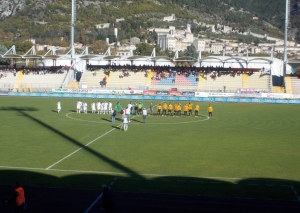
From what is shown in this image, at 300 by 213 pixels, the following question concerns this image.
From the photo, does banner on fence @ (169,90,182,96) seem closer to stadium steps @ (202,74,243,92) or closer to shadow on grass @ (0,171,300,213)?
stadium steps @ (202,74,243,92)

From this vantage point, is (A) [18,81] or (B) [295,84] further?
(A) [18,81]

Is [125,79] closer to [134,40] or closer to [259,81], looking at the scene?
[259,81]

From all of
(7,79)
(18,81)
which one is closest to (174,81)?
(18,81)

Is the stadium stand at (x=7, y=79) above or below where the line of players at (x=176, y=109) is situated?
above

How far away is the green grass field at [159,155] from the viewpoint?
16.0 meters

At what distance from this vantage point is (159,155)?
2094 centimetres

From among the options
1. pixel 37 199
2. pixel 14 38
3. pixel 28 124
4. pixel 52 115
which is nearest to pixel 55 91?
pixel 52 115

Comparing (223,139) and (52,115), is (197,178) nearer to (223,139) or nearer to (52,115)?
(223,139)

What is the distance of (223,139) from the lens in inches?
1002

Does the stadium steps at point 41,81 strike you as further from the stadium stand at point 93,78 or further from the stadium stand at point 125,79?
the stadium stand at point 125,79

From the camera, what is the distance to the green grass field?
52.5ft

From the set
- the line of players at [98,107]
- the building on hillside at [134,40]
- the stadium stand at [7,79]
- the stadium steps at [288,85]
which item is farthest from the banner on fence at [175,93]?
the building on hillside at [134,40]

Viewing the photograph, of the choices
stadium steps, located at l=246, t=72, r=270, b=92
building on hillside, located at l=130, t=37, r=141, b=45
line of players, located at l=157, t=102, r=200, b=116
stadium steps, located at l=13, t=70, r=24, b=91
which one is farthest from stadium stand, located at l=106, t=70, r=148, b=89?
building on hillside, located at l=130, t=37, r=141, b=45

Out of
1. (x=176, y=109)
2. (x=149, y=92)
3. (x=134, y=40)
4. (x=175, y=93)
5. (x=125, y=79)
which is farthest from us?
(x=134, y=40)
